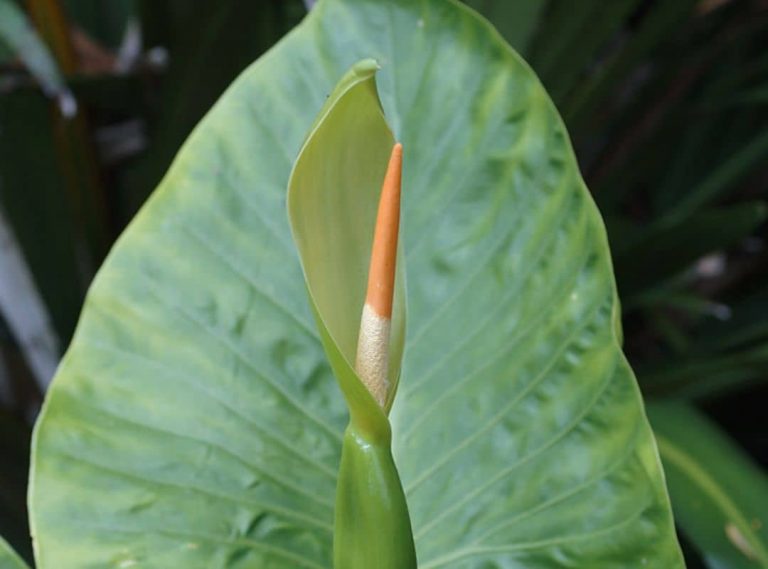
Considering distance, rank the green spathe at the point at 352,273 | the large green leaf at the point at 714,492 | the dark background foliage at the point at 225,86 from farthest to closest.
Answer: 1. the dark background foliage at the point at 225,86
2. the large green leaf at the point at 714,492
3. the green spathe at the point at 352,273

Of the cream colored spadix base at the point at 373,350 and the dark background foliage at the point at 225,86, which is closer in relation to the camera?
the cream colored spadix base at the point at 373,350

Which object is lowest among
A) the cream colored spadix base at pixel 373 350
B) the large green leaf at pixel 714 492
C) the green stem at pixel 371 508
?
the large green leaf at pixel 714 492

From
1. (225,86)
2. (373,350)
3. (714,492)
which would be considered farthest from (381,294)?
(225,86)

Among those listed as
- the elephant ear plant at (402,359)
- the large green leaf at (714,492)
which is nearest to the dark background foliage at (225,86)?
the large green leaf at (714,492)

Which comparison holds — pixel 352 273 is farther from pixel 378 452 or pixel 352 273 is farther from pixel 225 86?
pixel 225 86

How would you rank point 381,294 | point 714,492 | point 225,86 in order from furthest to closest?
point 225,86
point 714,492
point 381,294

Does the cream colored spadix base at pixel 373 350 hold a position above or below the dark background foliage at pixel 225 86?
above

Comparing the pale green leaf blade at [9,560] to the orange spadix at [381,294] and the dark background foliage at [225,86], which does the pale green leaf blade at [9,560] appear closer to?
the orange spadix at [381,294]
